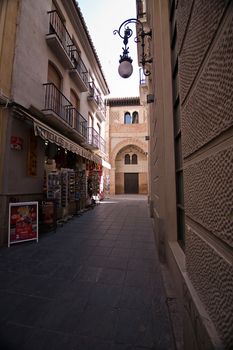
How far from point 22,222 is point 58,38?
691cm

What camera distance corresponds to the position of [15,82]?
5.24 metres

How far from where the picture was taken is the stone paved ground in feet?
6.07

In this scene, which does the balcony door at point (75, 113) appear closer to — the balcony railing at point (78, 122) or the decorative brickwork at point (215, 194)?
the balcony railing at point (78, 122)

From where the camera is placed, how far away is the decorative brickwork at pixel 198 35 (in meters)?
Answer: 0.86

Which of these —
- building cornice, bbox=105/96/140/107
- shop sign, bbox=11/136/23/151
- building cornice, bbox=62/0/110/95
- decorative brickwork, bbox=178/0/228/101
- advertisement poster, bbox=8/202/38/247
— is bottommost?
advertisement poster, bbox=8/202/38/247

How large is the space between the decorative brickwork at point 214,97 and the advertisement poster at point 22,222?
16.1 ft

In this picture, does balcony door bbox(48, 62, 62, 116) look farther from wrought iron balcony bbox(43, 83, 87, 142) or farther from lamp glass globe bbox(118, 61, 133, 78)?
lamp glass globe bbox(118, 61, 133, 78)

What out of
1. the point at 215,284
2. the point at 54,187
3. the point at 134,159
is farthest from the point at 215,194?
the point at 134,159

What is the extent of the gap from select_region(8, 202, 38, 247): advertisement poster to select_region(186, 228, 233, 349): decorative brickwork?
4.79 metres

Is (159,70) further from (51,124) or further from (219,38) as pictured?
(51,124)

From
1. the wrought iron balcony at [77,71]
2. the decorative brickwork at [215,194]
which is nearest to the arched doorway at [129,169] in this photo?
the wrought iron balcony at [77,71]

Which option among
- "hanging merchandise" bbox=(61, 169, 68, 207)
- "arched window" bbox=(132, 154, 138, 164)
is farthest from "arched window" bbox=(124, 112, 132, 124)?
"hanging merchandise" bbox=(61, 169, 68, 207)

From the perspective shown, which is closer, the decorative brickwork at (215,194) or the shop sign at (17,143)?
the decorative brickwork at (215,194)

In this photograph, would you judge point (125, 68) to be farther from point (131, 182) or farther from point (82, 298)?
point (131, 182)
